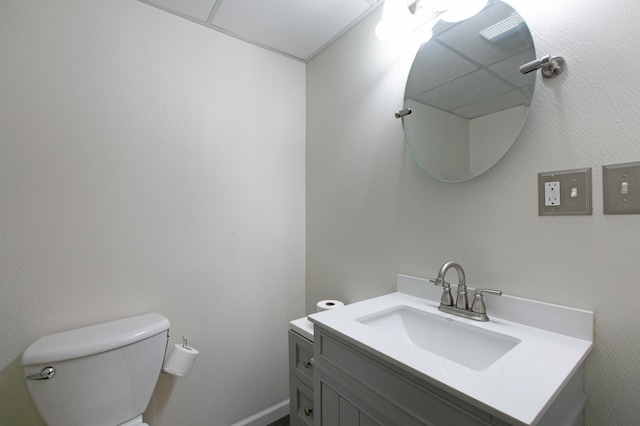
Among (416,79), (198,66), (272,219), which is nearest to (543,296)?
(416,79)

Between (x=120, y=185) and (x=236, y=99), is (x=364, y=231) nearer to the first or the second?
(x=236, y=99)

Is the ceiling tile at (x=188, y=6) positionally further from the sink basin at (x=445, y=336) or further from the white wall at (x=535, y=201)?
the sink basin at (x=445, y=336)

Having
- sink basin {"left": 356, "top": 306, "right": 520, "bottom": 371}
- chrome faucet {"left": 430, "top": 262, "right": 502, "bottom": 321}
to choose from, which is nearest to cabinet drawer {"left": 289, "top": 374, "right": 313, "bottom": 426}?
sink basin {"left": 356, "top": 306, "right": 520, "bottom": 371}

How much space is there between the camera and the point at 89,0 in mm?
1197

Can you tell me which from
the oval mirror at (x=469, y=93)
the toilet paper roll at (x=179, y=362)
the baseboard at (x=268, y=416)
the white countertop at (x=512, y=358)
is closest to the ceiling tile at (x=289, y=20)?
the oval mirror at (x=469, y=93)

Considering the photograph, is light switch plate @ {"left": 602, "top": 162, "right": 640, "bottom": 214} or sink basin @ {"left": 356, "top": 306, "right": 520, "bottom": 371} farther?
sink basin @ {"left": 356, "top": 306, "right": 520, "bottom": 371}

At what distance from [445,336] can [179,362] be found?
45.5 inches

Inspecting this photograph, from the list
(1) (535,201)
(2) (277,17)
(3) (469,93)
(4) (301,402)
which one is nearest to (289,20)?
(2) (277,17)

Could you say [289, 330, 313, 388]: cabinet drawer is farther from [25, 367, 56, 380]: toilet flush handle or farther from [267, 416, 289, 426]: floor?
[25, 367, 56, 380]: toilet flush handle

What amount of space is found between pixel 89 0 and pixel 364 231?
1626 millimetres

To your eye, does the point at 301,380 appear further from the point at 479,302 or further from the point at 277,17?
the point at 277,17

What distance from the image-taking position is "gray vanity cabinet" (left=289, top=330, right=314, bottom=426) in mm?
1224

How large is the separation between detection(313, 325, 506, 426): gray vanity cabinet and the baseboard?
2.79 ft

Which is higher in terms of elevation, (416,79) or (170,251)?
(416,79)
